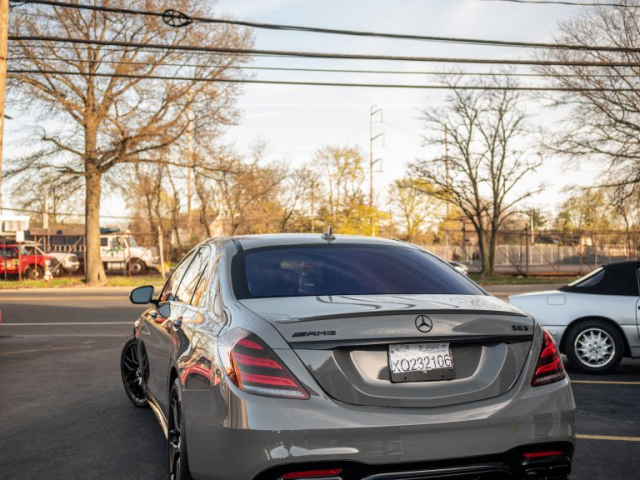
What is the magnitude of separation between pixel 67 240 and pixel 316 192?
24627 mm

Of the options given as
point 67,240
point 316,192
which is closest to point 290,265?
point 67,240

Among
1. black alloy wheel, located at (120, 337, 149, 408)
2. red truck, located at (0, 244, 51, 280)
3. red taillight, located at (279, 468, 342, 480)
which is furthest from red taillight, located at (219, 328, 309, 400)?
red truck, located at (0, 244, 51, 280)

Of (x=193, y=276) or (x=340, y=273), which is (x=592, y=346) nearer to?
(x=340, y=273)

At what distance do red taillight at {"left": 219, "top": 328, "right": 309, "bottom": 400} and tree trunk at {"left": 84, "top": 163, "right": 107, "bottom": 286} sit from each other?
29.0 metres

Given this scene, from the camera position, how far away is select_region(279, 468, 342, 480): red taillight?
324 cm

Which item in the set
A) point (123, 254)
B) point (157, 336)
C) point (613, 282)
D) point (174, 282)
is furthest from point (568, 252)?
point (157, 336)

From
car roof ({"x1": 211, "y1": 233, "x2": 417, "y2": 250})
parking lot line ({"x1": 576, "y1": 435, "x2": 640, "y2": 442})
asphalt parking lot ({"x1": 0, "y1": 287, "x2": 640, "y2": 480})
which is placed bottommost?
asphalt parking lot ({"x1": 0, "y1": 287, "x2": 640, "y2": 480})

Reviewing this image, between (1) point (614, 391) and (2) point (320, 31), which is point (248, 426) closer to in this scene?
(1) point (614, 391)

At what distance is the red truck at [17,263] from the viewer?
35.2m

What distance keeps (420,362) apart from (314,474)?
27.5 inches

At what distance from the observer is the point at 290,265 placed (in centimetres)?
441

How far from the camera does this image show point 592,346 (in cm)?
895

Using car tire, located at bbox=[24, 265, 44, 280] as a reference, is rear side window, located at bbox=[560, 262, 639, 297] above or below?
above

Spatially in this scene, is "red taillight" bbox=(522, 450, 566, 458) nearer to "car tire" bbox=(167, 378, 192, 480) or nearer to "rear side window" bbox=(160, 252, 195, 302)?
"car tire" bbox=(167, 378, 192, 480)
